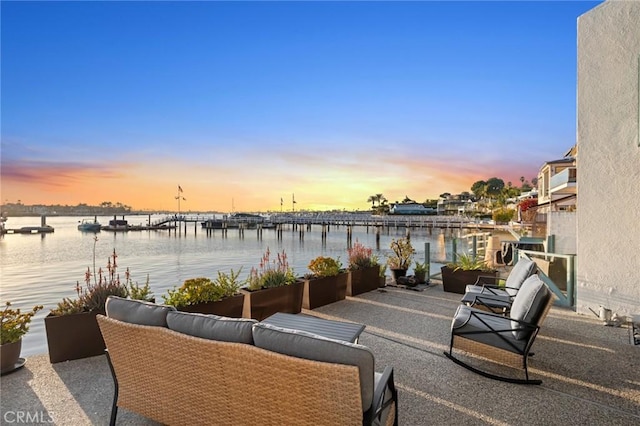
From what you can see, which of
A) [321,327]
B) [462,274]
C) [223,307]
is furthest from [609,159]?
[223,307]

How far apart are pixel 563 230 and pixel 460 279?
3.03 meters

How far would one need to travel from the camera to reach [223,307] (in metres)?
4.08

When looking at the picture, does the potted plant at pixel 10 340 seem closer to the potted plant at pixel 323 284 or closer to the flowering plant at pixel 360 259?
the potted plant at pixel 323 284

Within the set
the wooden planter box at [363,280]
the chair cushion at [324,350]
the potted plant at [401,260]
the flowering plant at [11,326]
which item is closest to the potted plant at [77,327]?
the flowering plant at [11,326]

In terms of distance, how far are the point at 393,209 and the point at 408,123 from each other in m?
81.5

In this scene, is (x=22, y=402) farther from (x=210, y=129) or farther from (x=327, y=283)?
(x=210, y=129)

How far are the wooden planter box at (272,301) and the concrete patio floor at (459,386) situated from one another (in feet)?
4.20

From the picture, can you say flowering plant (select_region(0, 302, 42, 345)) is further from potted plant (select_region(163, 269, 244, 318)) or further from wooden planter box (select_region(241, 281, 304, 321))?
wooden planter box (select_region(241, 281, 304, 321))

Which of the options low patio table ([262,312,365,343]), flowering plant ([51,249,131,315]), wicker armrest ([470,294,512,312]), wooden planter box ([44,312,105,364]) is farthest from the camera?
wicker armrest ([470,294,512,312])

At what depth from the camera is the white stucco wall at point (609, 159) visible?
4750 mm

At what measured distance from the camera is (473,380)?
10.00 ft

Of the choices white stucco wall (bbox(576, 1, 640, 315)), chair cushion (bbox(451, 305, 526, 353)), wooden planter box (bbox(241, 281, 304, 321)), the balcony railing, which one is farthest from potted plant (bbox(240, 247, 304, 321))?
the balcony railing

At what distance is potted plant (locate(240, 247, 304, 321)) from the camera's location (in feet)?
14.8

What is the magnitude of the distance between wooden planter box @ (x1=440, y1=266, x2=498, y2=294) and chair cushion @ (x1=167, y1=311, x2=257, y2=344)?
18.3ft
